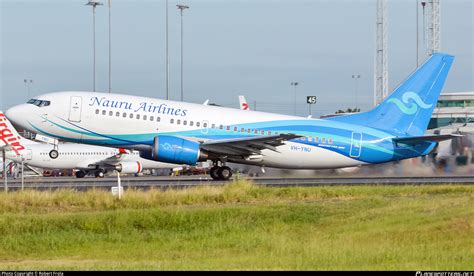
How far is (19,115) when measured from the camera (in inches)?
1620

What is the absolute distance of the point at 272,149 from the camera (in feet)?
135

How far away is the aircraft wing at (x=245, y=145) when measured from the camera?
3966 centimetres

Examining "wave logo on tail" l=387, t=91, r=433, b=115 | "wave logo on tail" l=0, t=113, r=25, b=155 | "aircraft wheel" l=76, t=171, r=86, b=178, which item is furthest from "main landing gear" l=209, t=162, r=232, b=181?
"aircraft wheel" l=76, t=171, r=86, b=178

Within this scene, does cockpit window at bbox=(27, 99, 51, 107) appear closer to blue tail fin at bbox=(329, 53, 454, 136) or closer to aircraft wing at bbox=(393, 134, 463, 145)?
blue tail fin at bbox=(329, 53, 454, 136)

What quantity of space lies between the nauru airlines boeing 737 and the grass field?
12.5 metres

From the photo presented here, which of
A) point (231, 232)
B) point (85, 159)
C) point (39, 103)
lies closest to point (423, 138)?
point (39, 103)

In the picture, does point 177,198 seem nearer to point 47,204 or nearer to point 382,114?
point 47,204

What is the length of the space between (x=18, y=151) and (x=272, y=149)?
131 ft

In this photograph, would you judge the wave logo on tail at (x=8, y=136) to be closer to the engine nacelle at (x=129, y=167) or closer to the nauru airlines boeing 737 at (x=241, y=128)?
the engine nacelle at (x=129, y=167)

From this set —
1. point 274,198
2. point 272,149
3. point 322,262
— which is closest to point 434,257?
point 322,262

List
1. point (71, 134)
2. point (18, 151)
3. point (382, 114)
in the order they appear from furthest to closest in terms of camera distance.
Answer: point (18, 151)
point (382, 114)
point (71, 134)

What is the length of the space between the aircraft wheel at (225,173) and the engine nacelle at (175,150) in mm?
2155

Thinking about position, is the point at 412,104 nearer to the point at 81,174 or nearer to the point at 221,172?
the point at 221,172

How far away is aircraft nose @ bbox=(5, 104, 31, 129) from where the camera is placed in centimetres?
4094
